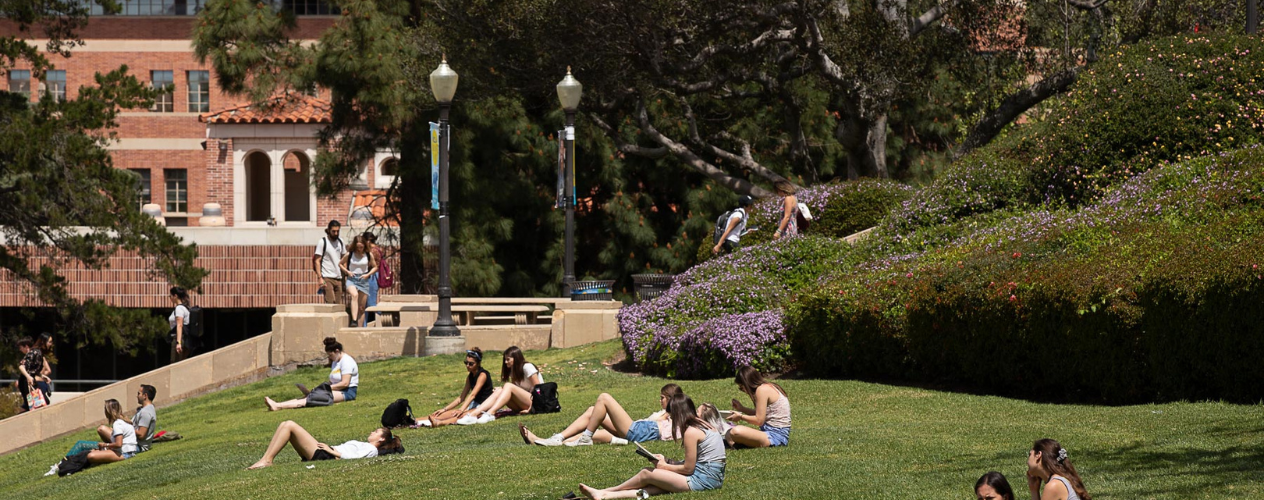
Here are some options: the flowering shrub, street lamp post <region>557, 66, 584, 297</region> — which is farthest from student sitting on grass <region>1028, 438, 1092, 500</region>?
street lamp post <region>557, 66, 584, 297</region>

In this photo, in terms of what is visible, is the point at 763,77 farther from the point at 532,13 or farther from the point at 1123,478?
the point at 1123,478

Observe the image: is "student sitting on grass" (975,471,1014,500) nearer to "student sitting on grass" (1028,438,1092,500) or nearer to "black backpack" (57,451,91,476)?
"student sitting on grass" (1028,438,1092,500)

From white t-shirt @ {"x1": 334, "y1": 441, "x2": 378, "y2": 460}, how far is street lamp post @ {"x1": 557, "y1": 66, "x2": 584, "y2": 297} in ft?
33.1

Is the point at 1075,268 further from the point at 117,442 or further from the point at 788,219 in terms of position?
the point at 117,442

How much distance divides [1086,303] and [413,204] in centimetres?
1838

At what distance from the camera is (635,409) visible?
1463cm

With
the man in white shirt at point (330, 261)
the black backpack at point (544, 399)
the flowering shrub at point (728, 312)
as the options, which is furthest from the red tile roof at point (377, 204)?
the black backpack at point (544, 399)

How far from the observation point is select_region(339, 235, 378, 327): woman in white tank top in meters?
22.6

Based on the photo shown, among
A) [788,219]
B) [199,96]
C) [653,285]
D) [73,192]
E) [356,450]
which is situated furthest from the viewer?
[199,96]

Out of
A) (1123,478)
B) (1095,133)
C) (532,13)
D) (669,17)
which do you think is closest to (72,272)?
(532,13)

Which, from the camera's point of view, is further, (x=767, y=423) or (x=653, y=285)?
(x=653, y=285)

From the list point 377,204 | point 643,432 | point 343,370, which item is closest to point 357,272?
point 343,370

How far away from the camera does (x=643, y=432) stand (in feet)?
41.8

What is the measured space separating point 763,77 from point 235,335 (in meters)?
16.7
